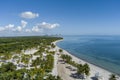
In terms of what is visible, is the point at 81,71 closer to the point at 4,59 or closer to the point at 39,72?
the point at 39,72

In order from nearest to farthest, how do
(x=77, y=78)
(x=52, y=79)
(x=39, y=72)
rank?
(x=52, y=79)
(x=39, y=72)
(x=77, y=78)

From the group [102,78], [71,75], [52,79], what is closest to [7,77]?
[52,79]

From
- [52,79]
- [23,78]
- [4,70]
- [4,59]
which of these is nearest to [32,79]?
[23,78]

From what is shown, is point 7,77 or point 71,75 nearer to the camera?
point 7,77

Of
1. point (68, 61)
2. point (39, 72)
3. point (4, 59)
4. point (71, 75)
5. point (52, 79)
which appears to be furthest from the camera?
point (4, 59)

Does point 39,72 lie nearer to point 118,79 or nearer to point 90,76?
point 90,76

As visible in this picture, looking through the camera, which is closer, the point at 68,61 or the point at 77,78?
the point at 77,78

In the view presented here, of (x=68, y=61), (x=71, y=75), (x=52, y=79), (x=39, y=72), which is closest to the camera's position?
(x=52, y=79)

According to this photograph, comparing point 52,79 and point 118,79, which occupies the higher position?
point 52,79

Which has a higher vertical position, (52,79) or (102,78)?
(52,79)
